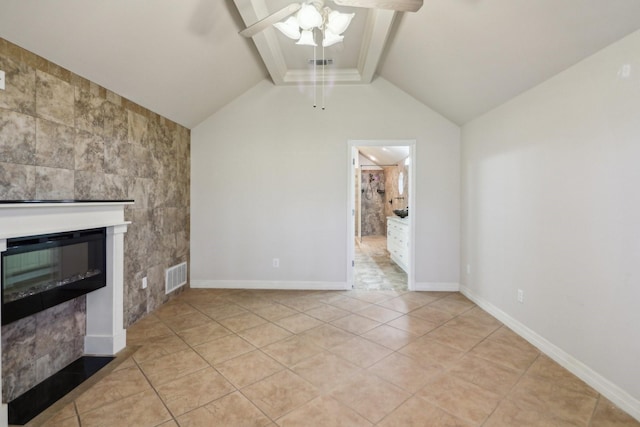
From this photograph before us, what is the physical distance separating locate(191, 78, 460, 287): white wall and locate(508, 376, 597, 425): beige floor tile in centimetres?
209

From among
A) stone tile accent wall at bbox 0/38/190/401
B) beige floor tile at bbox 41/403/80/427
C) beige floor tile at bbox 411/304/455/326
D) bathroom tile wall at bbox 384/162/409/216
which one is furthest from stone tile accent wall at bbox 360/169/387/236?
beige floor tile at bbox 41/403/80/427

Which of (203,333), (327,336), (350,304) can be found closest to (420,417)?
(327,336)

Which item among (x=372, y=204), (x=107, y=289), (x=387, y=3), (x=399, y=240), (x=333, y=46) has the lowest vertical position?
(x=107, y=289)

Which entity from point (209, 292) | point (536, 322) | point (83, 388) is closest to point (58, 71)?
point (83, 388)

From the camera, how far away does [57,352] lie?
7.04 feet

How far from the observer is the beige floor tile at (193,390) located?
178 cm

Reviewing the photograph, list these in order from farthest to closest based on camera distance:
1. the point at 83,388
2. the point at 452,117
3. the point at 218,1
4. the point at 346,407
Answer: the point at 452,117, the point at 218,1, the point at 83,388, the point at 346,407

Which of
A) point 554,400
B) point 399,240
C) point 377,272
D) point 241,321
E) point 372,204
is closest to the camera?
point 554,400

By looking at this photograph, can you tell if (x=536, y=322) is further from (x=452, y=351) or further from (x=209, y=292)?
(x=209, y=292)

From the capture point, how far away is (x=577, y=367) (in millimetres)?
2082

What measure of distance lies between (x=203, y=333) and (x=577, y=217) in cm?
324

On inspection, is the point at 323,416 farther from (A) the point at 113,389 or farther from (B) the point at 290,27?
(B) the point at 290,27

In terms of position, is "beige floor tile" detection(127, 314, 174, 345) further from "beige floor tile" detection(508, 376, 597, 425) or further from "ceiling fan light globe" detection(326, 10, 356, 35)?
"ceiling fan light globe" detection(326, 10, 356, 35)

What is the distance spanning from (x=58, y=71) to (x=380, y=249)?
6.80m
